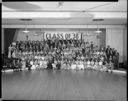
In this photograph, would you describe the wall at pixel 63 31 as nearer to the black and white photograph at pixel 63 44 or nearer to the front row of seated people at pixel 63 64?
the black and white photograph at pixel 63 44

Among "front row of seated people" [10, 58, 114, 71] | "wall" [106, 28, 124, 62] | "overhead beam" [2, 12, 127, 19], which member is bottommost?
"front row of seated people" [10, 58, 114, 71]

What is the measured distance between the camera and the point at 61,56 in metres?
11.0

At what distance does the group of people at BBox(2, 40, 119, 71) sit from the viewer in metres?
10.8

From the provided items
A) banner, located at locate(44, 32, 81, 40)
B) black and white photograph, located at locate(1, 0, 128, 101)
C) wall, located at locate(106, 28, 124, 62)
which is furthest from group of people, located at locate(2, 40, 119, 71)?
wall, located at locate(106, 28, 124, 62)

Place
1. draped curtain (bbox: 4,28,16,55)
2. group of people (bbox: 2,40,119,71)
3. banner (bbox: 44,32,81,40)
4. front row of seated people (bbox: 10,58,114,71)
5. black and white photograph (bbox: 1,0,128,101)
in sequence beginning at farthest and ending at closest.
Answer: draped curtain (bbox: 4,28,16,55)
banner (bbox: 44,32,81,40)
group of people (bbox: 2,40,119,71)
front row of seated people (bbox: 10,58,114,71)
black and white photograph (bbox: 1,0,128,101)

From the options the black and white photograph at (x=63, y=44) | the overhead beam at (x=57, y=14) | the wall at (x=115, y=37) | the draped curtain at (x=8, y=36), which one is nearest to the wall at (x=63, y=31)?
the black and white photograph at (x=63, y=44)

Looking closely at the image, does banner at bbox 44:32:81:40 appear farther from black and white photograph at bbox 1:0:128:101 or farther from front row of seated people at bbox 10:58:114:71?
front row of seated people at bbox 10:58:114:71

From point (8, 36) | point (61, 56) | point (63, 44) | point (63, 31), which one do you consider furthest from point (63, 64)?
point (8, 36)

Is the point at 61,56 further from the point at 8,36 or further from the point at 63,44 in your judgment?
the point at 8,36

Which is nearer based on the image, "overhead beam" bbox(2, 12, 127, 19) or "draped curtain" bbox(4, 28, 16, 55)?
"overhead beam" bbox(2, 12, 127, 19)

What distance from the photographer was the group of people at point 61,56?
35.3ft

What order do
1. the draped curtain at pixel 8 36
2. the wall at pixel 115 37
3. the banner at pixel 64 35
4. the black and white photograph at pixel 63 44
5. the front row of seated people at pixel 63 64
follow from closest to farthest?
the black and white photograph at pixel 63 44 → the front row of seated people at pixel 63 64 → the banner at pixel 64 35 → the draped curtain at pixel 8 36 → the wall at pixel 115 37

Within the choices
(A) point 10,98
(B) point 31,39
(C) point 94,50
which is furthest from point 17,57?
(A) point 10,98

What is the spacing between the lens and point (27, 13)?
787cm
